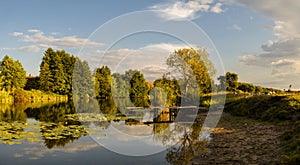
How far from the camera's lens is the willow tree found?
94.2 ft

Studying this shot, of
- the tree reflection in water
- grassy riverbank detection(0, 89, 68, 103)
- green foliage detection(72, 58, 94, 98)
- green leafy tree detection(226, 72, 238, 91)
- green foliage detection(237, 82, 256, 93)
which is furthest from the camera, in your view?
green foliage detection(72, 58, 94, 98)

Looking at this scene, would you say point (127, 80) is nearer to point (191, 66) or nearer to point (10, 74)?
point (191, 66)

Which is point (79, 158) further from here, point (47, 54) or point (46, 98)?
point (47, 54)

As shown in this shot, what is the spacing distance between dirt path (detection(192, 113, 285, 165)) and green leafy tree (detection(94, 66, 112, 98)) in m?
61.1

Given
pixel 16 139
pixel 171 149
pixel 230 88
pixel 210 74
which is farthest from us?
pixel 230 88

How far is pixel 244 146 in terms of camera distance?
12875mm

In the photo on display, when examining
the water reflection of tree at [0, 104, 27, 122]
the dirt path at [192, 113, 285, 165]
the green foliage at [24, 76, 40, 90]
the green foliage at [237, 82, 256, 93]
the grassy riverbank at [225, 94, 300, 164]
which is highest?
the green foliage at [24, 76, 40, 90]

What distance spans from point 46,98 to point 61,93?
7.25 meters

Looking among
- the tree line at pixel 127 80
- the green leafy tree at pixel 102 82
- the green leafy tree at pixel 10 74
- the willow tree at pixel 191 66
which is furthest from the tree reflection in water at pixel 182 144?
the green leafy tree at pixel 102 82

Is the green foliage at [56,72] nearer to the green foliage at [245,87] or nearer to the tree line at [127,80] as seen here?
the tree line at [127,80]

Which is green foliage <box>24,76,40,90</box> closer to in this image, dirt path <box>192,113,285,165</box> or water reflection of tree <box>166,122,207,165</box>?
water reflection of tree <box>166,122,207,165</box>

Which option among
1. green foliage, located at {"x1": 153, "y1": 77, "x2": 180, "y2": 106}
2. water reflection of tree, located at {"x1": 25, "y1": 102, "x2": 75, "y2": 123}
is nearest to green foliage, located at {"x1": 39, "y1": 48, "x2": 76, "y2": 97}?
water reflection of tree, located at {"x1": 25, "y1": 102, "x2": 75, "y2": 123}

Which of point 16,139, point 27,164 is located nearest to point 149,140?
point 27,164

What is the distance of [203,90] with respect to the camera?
33031mm
